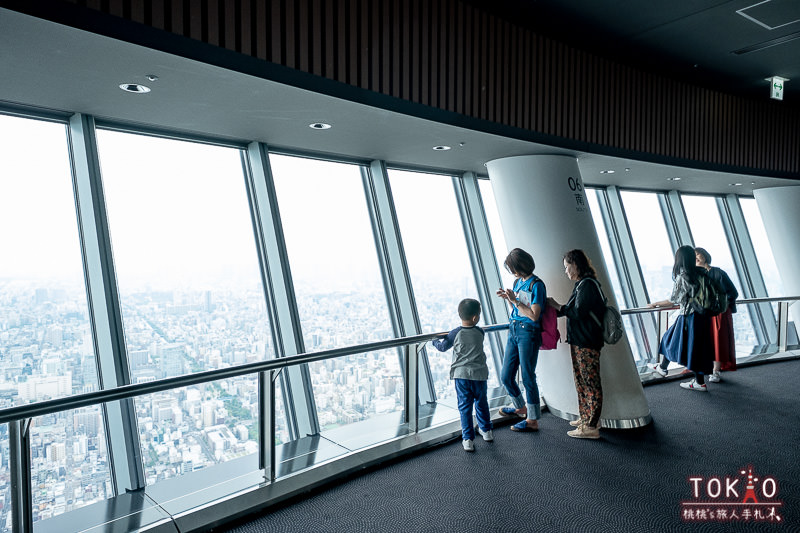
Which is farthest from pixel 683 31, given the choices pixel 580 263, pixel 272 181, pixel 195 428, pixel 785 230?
pixel 195 428

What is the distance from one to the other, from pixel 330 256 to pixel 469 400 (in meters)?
2.35

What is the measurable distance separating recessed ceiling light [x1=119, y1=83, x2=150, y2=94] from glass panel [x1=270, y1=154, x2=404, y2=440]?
1953mm

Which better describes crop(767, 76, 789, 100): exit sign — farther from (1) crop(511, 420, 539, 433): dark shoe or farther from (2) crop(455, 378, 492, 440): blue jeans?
(2) crop(455, 378, 492, 440): blue jeans

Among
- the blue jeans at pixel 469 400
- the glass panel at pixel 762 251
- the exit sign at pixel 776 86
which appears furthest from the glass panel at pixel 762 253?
the blue jeans at pixel 469 400

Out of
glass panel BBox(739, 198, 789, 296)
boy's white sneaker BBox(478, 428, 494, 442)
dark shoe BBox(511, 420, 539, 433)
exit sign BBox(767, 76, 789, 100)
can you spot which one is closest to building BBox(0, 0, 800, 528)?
exit sign BBox(767, 76, 789, 100)

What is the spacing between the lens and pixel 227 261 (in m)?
5.20

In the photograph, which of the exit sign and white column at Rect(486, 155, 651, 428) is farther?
the exit sign

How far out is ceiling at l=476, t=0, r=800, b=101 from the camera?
4871 mm

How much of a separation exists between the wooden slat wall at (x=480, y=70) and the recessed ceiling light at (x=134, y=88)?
759mm

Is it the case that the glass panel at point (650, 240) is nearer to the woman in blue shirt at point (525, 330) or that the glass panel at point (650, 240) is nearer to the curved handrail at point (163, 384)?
the woman in blue shirt at point (525, 330)

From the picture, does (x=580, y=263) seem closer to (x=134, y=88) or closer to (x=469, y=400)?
(x=469, y=400)

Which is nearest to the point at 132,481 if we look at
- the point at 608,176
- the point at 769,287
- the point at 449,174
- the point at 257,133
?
the point at 257,133

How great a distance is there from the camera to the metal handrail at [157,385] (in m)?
2.58

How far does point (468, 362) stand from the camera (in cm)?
428
